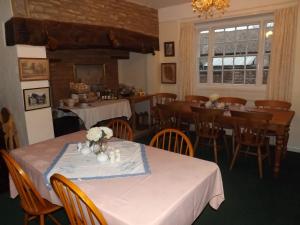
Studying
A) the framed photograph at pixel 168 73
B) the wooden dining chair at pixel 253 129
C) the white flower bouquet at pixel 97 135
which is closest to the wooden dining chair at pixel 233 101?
the wooden dining chair at pixel 253 129

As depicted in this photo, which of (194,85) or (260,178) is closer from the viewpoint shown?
(260,178)

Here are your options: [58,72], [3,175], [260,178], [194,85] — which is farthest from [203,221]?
[58,72]

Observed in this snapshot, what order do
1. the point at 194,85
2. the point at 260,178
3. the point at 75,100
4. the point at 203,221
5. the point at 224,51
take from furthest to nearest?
1. the point at 194,85
2. the point at 224,51
3. the point at 75,100
4. the point at 260,178
5. the point at 203,221

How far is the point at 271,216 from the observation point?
2248 mm

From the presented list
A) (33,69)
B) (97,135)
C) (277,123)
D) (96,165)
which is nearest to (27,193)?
(96,165)

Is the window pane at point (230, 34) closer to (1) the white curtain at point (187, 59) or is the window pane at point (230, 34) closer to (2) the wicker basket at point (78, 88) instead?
(1) the white curtain at point (187, 59)

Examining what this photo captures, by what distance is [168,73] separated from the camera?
5215 mm

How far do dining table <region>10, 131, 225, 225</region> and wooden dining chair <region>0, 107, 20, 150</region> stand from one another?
132cm

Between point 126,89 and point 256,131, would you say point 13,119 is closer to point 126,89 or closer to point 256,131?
point 126,89

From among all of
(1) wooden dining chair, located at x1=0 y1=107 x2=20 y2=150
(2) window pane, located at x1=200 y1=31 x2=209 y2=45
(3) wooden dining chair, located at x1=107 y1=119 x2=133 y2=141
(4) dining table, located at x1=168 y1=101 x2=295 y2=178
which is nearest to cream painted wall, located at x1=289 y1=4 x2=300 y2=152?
(4) dining table, located at x1=168 y1=101 x2=295 y2=178

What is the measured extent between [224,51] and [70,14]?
117 inches

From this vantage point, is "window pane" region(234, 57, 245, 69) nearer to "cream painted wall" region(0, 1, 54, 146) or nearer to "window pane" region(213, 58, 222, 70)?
"window pane" region(213, 58, 222, 70)

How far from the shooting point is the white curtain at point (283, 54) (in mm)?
3639

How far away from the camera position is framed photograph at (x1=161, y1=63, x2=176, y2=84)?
16.8ft
